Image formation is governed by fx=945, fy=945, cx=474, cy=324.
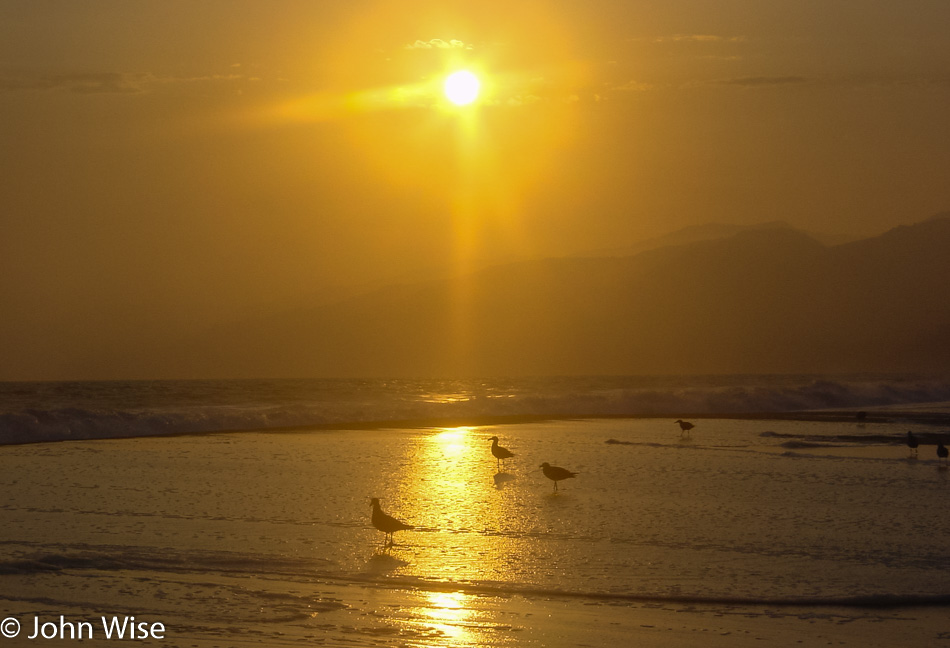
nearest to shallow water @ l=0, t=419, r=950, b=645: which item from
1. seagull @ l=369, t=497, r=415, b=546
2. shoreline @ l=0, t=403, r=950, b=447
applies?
seagull @ l=369, t=497, r=415, b=546

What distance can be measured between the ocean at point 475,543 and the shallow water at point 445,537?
0.04 metres

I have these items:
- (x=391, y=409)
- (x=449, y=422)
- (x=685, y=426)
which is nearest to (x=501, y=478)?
(x=685, y=426)

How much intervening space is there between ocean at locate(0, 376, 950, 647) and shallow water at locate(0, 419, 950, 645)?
0.04 m

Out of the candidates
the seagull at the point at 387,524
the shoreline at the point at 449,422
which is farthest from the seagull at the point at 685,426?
the seagull at the point at 387,524

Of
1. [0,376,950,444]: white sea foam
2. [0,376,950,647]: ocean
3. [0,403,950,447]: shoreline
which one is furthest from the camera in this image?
[0,376,950,444]: white sea foam

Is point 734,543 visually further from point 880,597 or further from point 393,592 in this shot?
point 393,592

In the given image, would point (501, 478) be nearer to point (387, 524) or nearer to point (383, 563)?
point (387, 524)

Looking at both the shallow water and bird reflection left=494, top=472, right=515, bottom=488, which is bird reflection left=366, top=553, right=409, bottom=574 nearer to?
the shallow water

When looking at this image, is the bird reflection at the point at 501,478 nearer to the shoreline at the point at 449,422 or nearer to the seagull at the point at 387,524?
the seagull at the point at 387,524

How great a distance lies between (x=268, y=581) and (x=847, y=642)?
5.19 m

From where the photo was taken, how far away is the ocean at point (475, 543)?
7934 millimetres

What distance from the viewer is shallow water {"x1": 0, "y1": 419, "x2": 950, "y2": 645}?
8453mm

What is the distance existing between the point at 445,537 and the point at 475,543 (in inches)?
22.0

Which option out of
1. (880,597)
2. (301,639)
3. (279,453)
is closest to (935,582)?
(880,597)
